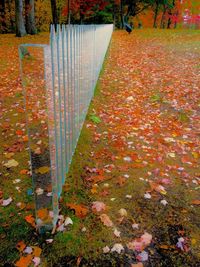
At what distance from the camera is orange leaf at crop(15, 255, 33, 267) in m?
2.44

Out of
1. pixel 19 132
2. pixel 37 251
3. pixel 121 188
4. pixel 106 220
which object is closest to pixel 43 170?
pixel 37 251

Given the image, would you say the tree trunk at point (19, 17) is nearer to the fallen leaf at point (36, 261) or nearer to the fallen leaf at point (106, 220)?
the fallen leaf at point (106, 220)

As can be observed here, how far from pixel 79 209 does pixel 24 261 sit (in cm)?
85

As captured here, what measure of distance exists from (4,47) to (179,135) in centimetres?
1226

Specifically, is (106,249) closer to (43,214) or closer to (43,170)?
(43,214)

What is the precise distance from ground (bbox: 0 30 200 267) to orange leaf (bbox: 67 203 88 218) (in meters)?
0.02

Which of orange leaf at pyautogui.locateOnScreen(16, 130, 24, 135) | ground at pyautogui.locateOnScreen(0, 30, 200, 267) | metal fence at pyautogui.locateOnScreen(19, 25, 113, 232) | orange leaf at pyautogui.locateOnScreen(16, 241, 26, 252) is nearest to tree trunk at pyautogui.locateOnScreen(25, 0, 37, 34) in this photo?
ground at pyautogui.locateOnScreen(0, 30, 200, 267)

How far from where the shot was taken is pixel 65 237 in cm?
274

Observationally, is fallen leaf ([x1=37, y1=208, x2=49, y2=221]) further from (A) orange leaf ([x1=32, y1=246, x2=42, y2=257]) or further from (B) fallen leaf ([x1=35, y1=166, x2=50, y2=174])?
(B) fallen leaf ([x1=35, y1=166, x2=50, y2=174])

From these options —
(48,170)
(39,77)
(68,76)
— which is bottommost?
(48,170)

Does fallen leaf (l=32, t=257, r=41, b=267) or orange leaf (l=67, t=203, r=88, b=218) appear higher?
fallen leaf (l=32, t=257, r=41, b=267)

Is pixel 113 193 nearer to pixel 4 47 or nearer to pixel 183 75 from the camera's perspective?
pixel 183 75

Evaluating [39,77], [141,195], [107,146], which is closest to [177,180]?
[141,195]

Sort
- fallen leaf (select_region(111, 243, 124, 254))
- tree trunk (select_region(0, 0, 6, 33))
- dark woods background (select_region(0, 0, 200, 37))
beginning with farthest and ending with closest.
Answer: tree trunk (select_region(0, 0, 6, 33))
dark woods background (select_region(0, 0, 200, 37))
fallen leaf (select_region(111, 243, 124, 254))
